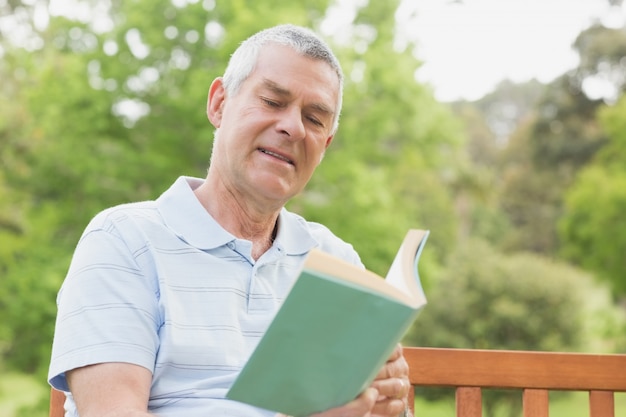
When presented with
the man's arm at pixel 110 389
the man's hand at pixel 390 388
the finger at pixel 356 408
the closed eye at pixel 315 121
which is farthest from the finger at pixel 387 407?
the closed eye at pixel 315 121

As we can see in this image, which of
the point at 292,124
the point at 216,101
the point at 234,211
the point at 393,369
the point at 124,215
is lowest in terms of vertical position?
the point at 393,369

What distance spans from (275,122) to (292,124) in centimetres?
3

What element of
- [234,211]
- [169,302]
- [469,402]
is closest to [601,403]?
[469,402]

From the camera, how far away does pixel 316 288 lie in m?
0.98

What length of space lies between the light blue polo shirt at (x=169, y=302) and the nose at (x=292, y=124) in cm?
22

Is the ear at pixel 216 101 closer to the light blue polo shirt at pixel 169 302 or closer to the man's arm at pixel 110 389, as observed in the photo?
the light blue polo shirt at pixel 169 302

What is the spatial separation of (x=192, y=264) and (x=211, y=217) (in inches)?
5.2

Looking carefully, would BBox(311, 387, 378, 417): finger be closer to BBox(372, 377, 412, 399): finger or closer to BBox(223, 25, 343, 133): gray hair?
BBox(372, 377, 412, 399): finger

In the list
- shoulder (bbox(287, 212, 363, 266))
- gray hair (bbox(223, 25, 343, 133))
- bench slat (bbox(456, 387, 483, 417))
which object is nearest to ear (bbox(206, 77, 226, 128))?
gray hair (bbox(223, 25, 343, 133))

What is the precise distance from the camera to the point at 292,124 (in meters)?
1.60

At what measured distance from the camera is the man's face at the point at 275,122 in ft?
5.21

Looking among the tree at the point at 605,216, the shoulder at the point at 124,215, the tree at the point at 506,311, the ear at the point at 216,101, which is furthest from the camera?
the tree at the point at 605,216

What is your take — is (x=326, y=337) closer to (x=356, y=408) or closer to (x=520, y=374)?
(x=356, y=408)

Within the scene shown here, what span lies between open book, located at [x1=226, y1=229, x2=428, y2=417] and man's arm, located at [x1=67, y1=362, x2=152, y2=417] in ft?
0.88
